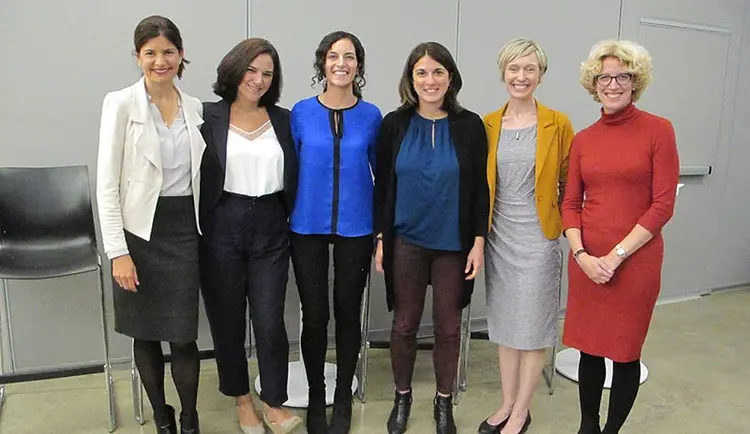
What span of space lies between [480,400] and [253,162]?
5.22ft

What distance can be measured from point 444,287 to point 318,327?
1.73ft

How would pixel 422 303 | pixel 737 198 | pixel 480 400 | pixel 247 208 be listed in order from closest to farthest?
pixel 247 208
pixel 422 303
pixel 480 400
pixel 737 198

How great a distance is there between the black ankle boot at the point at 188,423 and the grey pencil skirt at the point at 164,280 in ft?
1.13

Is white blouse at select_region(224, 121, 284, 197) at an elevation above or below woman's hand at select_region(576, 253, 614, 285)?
above

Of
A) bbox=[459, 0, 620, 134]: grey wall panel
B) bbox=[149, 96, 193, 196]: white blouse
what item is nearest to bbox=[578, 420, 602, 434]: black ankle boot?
bbox=[149, 96, 193, 196]: white blouse

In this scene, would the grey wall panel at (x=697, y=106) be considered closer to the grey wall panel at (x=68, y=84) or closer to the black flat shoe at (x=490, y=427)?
the black flat shoe at (x=490, y=427)

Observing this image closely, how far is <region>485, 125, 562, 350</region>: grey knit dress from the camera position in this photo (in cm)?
232

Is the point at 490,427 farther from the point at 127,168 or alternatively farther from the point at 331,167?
the point at 127,168

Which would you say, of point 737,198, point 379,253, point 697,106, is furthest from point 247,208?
point 737,198

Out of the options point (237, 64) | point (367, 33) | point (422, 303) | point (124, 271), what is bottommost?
point (422, 303)

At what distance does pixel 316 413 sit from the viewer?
8.18 feet

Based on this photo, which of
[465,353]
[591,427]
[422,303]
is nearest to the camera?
[591,427]

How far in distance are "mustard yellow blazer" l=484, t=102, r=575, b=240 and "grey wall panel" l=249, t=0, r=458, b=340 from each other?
3.78 ft

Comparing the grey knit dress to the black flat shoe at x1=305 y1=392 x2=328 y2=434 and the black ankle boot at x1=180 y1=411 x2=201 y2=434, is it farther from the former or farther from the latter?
the black ankle boot at x1=180 y1=411 x2=201 y2=434
